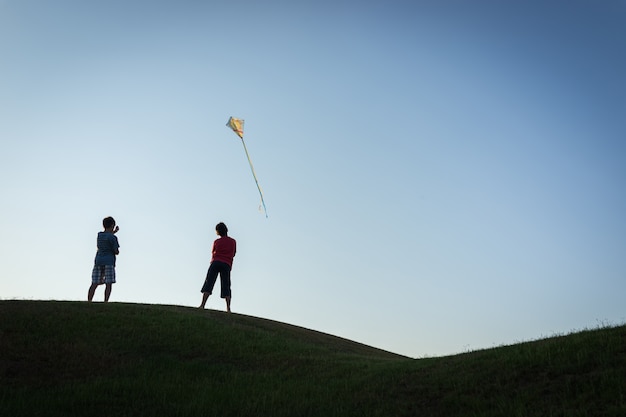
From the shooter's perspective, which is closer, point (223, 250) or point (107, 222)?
point (107, 222)

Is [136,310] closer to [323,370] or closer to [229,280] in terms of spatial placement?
[229,280]

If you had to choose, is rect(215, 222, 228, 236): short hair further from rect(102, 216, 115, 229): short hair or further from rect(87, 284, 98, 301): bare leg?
rect(87, 284, 98, 301): bare leg

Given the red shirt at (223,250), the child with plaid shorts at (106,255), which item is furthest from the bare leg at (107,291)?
the red shirt at (223,250)

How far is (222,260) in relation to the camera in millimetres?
18641

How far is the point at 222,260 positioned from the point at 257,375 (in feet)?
20.7

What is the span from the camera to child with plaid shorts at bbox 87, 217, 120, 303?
56.9 feet

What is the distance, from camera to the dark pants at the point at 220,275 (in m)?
18.6

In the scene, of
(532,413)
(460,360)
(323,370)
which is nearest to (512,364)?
(460,360)

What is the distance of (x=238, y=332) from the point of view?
55.4 feet

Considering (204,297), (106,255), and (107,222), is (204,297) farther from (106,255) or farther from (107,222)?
(107,222)

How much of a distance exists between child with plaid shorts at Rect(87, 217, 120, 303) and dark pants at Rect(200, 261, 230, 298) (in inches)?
114

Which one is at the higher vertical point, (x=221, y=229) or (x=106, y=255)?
(x=221, y=229)

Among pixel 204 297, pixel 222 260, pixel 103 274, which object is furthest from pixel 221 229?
pixel 103 274

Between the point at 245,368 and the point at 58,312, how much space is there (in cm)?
624
